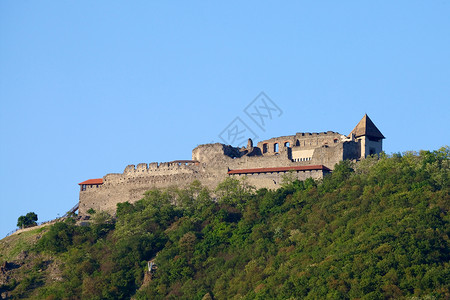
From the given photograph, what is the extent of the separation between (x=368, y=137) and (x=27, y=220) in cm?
3031

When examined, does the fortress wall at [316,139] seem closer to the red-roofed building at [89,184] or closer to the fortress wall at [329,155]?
the fortress wall at [329,155]

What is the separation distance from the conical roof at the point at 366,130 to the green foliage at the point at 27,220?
93.0 ft

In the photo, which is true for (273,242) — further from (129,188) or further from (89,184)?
(89,184)

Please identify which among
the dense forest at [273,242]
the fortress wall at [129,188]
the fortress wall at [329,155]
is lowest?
the dense forest at [273,242]

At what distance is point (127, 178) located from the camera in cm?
8150

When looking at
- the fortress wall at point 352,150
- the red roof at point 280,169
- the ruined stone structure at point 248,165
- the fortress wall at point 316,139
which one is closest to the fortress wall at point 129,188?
the ruined stone structure at point 248,165

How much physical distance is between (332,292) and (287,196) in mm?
17334

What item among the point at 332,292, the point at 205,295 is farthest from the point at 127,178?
the point at 332,292

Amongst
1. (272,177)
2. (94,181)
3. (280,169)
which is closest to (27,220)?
(94,181)

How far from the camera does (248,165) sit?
7656 centimetres

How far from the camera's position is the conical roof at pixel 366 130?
247ft

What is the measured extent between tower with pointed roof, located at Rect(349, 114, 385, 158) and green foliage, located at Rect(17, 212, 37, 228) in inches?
1116

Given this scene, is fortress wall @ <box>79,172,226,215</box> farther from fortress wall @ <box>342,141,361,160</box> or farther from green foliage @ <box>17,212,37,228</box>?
fortress wall @ <box>342,141,361,160</box>

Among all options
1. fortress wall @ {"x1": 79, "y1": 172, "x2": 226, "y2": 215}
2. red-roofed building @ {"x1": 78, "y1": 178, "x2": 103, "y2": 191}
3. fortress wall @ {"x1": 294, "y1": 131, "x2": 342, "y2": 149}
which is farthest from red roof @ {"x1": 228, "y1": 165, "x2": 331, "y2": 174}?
red-roofed building @ {"x1": 78, "y1": 178, "x2": 103, "y2": 191}
